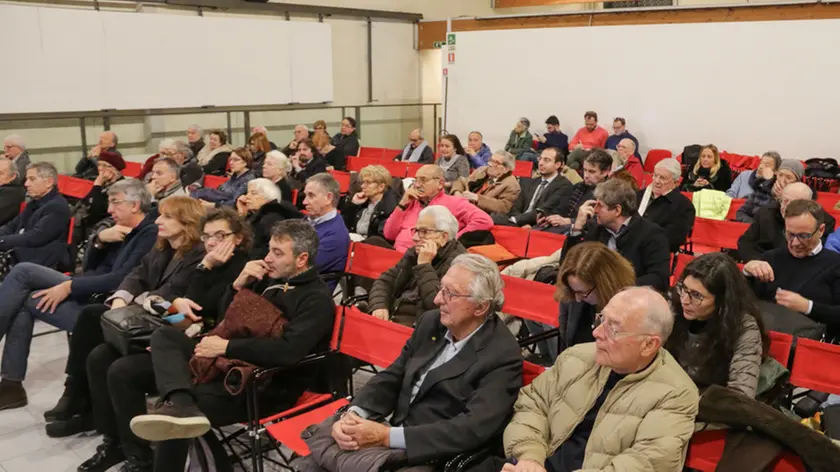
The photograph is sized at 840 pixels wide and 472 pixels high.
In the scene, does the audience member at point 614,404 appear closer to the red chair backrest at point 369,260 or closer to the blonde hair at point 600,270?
the blonde hair at point 600,270

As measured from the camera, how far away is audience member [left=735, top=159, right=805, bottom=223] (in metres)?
5.98

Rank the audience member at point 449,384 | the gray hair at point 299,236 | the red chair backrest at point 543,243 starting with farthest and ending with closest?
the red chair backrest at point 543,243 < the gray hair at point 299,236 < the audience member at point 449,384

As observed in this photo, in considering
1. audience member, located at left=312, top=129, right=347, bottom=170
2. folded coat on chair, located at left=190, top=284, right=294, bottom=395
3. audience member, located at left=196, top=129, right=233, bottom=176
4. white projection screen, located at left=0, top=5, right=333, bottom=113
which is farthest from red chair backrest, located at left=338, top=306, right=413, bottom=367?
white projection screen, located at left=0, top=5, right=333, bottom=113

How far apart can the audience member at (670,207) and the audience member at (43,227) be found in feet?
14.1

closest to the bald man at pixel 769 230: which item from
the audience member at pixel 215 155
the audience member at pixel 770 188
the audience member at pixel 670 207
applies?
the audience member at pixel 670 207

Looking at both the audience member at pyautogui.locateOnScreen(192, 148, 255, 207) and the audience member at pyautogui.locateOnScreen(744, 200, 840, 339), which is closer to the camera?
the audience member at pyautogui.locateOnScreen(744, 200, 840, 339)

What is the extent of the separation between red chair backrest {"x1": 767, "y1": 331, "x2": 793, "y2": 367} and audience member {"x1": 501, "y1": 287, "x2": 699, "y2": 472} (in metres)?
0.80

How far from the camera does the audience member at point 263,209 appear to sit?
4883 mm

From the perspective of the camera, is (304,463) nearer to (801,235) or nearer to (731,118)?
(801,235)

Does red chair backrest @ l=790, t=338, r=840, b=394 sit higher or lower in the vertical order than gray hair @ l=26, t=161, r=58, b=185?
lower

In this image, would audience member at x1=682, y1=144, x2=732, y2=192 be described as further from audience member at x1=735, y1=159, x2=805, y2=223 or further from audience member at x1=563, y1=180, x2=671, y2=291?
audience member at x1=563, y1=180, x2=671, y2=291

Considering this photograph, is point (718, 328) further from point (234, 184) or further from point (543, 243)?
point (234, 184)


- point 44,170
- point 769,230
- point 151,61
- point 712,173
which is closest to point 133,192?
point 44,170

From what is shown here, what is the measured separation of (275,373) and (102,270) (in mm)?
1935
